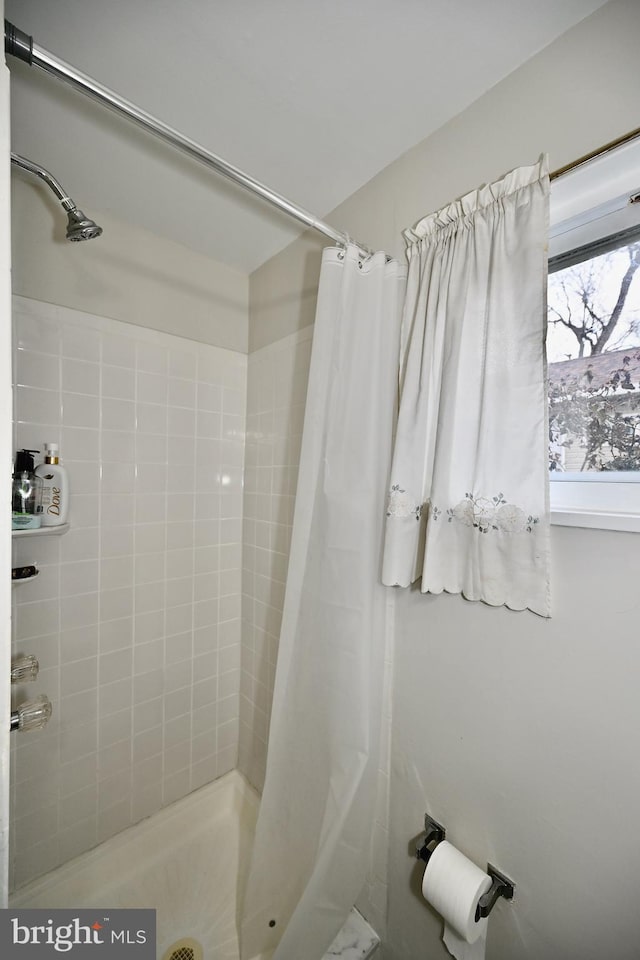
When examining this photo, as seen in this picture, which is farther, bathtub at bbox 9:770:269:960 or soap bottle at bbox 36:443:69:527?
bathtub at bbox 9:770:269:960

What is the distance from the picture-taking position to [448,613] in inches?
37.9

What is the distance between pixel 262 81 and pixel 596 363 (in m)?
0.99

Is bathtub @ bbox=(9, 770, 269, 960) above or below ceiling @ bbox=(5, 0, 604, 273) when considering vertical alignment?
below

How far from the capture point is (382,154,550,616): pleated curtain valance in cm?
77

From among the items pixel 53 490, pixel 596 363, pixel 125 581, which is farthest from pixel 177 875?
pixel 596 363

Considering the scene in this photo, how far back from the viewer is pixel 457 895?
82 cm

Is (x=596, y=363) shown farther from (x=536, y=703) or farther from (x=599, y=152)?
(x=536, y=703)

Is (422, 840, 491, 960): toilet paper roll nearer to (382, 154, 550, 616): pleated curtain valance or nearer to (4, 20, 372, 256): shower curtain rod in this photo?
(382, 154, 550, 616): pleated curtain valance

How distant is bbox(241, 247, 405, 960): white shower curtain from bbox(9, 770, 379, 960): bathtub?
347mm

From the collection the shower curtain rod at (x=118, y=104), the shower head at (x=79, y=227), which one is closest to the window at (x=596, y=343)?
the shower curtain rod at (x=118, y=104)

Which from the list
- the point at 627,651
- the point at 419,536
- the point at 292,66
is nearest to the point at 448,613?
the point at 419,536

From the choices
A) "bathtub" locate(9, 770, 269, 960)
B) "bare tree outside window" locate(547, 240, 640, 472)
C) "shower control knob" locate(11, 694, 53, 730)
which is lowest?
"bathtub" locate(9, 770, 269, 960)

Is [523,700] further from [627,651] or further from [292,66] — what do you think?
[292,66]

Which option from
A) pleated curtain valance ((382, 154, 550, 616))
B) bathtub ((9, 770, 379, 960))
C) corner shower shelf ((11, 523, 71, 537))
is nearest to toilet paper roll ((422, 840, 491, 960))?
bathtub ((9, 770, 379, 960))
